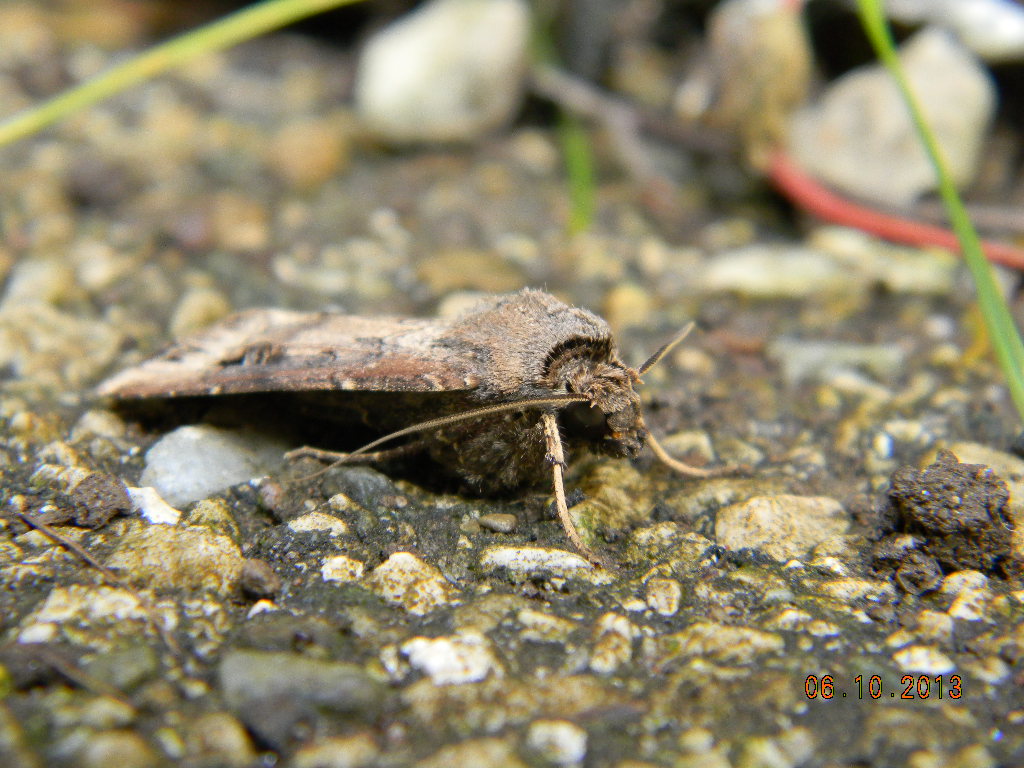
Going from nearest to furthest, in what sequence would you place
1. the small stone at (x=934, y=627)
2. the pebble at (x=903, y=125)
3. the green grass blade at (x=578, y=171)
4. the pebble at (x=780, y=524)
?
the small stone at (x=934, y=627) → the pebble at (x=780, y=524) → the pebble at (x=903, y=125) → the green grass blade at (x=578, y=171)

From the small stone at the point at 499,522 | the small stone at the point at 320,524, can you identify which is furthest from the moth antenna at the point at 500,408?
the small stone at the point at 499,522

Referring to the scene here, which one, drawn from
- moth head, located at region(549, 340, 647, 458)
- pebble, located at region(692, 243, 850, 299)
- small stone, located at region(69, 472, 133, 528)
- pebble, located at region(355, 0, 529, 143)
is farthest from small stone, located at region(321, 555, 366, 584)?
pebble, located at region(355, 0, 529, 143)

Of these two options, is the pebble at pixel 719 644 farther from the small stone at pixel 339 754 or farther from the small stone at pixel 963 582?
the small stone at pixel 339 754

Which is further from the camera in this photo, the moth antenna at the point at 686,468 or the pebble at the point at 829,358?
the pebble at the point at 829,358

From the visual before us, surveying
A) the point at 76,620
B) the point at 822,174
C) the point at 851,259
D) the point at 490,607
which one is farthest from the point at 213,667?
the point at 822,174

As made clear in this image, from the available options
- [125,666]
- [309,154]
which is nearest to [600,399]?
[125,666]

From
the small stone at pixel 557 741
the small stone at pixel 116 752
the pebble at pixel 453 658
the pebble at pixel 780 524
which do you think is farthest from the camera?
the pebble at pixel 780 524

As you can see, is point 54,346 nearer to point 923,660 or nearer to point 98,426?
point 98,426
